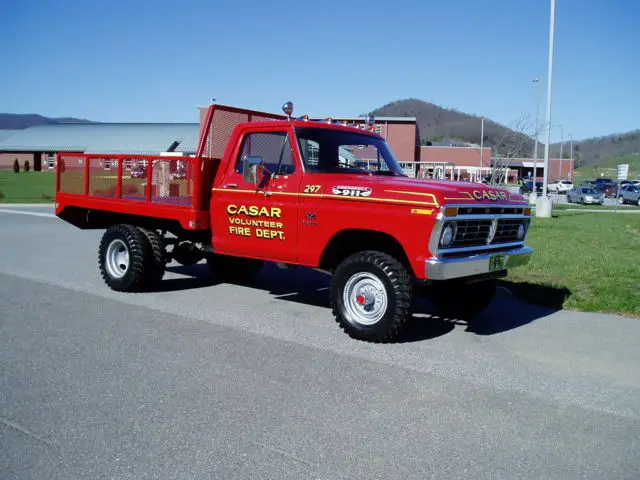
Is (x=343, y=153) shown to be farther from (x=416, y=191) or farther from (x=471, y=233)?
(x=471, y=233)

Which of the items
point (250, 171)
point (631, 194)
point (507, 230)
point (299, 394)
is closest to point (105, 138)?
point (631, 194)

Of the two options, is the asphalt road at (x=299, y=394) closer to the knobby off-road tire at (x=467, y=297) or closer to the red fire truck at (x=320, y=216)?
the knobby off-road tire at (x=467, y=297)

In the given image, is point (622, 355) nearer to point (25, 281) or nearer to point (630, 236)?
point (25, 281)

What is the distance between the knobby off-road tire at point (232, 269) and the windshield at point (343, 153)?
109 inches

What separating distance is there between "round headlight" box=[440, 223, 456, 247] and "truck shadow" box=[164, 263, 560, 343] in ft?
3.67

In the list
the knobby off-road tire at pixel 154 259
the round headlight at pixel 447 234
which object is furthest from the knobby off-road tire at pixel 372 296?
the knobby off-road tire at pixel 154 259

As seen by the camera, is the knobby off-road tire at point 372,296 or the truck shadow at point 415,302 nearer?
the knobby off-road tire at point 372,296

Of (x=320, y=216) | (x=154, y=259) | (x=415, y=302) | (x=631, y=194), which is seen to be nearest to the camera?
(x=320, y=216)

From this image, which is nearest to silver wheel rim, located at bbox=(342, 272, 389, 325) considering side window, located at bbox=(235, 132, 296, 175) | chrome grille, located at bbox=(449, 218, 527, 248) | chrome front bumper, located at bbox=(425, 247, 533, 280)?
chrome front bumper, located at bbox=(425, 247, 533, 280)

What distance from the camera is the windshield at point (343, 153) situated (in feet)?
23.2

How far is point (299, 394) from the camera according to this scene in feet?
15.6

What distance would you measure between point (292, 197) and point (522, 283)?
4.38 metres

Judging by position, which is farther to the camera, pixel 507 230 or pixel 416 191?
pixel 507 230

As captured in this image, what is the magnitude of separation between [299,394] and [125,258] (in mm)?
4650
